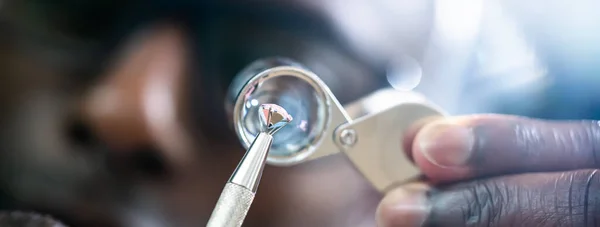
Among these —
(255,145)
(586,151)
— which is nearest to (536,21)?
(586,151)

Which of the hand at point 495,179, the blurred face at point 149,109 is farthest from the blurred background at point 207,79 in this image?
the hand at point 495,179

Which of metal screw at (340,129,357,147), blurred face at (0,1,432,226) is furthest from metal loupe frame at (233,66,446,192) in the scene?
blurred face at (0,1,432,226)

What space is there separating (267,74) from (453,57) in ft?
0.84

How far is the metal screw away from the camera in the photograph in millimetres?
374

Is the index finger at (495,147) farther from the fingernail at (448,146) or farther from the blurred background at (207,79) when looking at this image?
the blurred background at (207,79)

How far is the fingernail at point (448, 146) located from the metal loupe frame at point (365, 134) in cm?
2

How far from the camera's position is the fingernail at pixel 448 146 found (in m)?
0.35

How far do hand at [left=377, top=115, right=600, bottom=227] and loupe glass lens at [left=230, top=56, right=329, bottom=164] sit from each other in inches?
2.3

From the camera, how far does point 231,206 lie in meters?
0.28

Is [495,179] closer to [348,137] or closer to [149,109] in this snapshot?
[348,137]

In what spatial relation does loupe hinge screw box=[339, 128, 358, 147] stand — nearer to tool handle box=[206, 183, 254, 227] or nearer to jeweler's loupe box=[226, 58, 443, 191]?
jeweler's loupe box=[226, 58, 443, 191]

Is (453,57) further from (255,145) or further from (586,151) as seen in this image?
(255,145)

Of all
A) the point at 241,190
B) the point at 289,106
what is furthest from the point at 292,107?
the point at 241,190

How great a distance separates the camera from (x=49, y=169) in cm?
54
